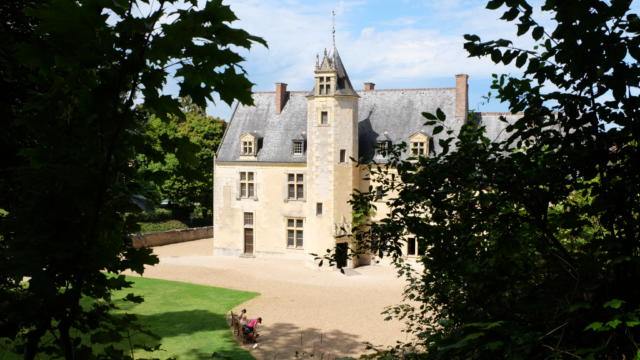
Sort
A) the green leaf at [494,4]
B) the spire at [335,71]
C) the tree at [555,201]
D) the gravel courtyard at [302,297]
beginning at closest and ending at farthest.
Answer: the tree at [555,201] < the green leaf at [494,4] < the gravel courtyard at [302,297] < the spire at [335,71]

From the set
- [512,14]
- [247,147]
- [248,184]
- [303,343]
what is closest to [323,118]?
[247,147]

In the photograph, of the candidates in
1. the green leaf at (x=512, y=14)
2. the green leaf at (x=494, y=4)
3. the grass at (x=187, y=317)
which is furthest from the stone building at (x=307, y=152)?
the green leaf at (x=494, y=4)

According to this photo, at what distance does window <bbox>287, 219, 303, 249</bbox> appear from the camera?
28.5 metres

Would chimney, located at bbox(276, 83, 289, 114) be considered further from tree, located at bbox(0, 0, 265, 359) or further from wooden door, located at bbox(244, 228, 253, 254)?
tree, located at bbox(0, 0, 265, 359)

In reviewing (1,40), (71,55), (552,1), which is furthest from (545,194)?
(1,40)

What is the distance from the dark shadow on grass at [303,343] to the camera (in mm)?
13547

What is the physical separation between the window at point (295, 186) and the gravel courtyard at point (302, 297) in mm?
3464

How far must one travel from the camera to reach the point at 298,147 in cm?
2869

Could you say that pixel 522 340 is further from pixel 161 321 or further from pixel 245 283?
pixel 245 283

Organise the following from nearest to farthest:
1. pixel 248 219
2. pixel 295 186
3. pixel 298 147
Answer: pixel 295 186 → pixel 298 147 → pixel 248 219

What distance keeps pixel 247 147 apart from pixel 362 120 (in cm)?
651

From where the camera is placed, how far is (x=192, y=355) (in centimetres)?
1298

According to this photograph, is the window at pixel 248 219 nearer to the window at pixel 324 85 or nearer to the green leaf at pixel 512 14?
the window at pixel 324 85

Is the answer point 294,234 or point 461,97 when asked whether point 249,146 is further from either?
point 461,97
